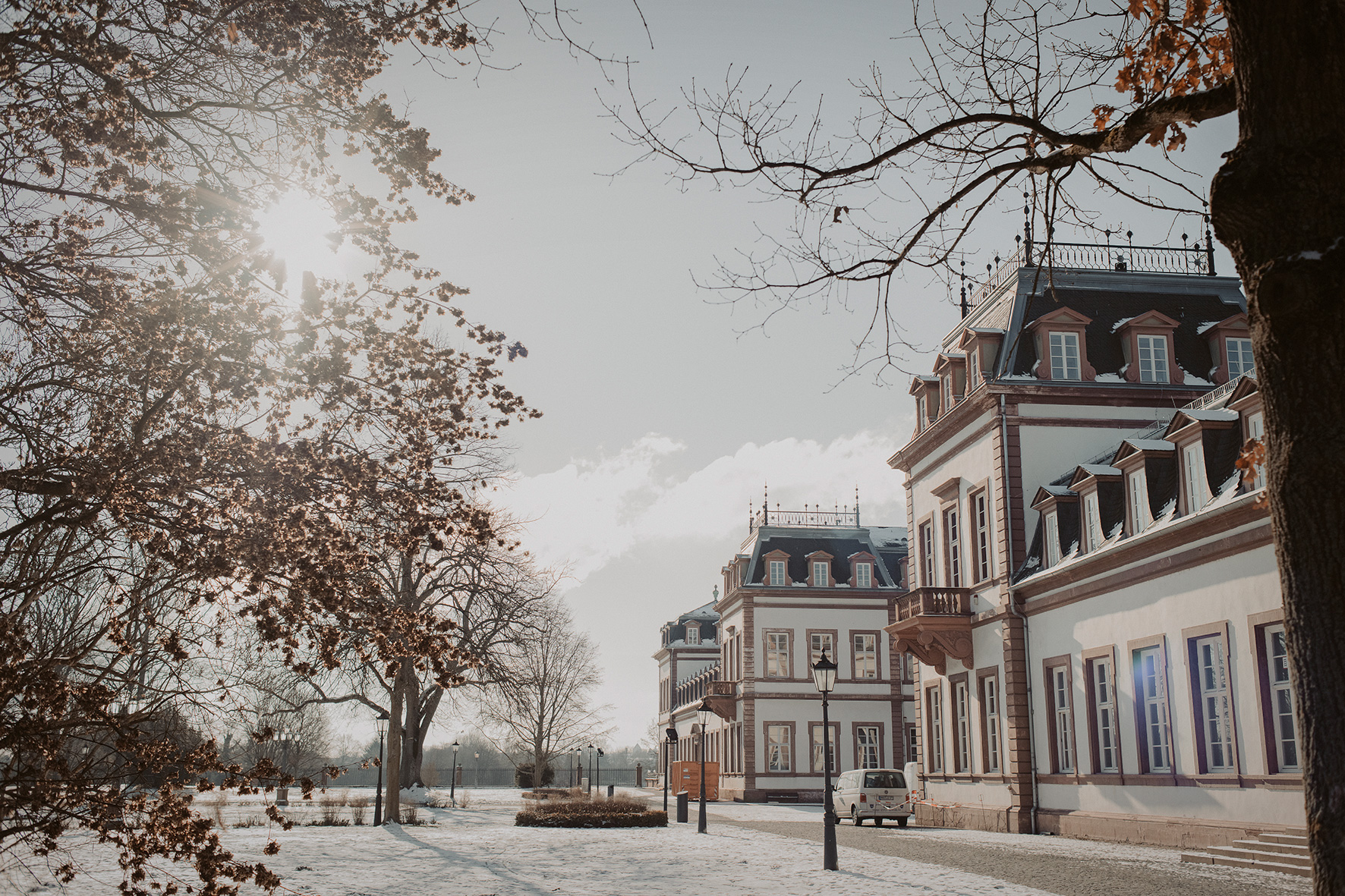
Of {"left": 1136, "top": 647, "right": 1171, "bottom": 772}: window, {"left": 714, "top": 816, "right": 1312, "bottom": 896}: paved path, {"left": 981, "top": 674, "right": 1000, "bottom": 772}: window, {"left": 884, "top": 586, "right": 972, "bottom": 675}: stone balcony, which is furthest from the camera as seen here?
{"left": 884, "top": 586, "right": 972, "bottom": 675}: stone balcony

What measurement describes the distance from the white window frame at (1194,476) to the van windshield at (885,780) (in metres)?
14.7

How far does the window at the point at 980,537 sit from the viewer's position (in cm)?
2753

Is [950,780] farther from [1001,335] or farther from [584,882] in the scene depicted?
[584,882]

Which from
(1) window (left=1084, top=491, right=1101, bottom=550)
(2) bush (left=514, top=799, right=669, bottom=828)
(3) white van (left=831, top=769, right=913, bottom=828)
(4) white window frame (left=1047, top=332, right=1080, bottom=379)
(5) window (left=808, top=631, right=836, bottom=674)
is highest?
(4) white window frame (left=1047, top=332, right=1080, bottom=379)

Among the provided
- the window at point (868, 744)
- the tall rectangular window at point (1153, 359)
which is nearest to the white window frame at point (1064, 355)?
the tall rectangular window at point (1153, 359)

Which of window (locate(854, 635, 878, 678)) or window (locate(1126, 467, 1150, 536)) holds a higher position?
window (locate(1126, 467, 1150, 536))

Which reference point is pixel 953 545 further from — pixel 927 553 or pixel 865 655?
pixel 865 655

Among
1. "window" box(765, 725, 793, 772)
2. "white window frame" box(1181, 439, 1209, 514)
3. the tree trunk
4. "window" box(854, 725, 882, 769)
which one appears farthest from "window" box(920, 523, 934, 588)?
the tree trunk

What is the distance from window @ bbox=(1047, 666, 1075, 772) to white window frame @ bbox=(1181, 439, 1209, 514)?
565 centimetres

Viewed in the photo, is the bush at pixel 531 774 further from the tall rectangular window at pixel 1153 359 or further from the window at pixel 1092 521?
the window at pixel 1092 521

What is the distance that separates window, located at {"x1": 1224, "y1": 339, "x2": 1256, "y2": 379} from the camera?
26.9m

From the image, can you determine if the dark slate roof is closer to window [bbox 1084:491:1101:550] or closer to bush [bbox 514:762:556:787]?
window [bbox 1084:491:1101:550]

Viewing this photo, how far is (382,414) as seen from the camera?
9031 millimetres

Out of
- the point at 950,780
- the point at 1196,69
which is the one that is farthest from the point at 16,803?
the point at 950,780
